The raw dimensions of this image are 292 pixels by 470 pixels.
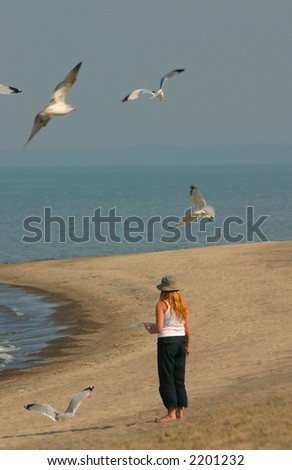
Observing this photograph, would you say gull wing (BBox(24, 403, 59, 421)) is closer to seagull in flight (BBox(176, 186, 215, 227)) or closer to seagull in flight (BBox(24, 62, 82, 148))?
seagull in flight (BBox(24, 62, 82, 148))

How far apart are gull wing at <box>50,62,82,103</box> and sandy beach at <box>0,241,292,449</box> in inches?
168

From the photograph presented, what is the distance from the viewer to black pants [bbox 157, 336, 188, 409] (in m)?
12.9

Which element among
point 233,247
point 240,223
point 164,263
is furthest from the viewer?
point 240,223

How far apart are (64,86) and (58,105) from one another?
0.36 metres

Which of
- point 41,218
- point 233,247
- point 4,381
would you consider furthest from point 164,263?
point 41,218

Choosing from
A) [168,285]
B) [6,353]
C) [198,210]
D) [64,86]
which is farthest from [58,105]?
[6,353]

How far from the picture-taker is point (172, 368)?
12984 mm

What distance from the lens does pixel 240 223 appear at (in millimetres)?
92000

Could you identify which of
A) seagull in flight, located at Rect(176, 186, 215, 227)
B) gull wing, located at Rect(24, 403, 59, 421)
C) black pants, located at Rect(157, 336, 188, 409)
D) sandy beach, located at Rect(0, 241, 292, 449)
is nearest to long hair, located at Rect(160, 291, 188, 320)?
black pants, located at Rect(157, 336, 188, 409)

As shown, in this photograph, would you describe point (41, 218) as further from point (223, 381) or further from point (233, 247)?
point (223, 381)

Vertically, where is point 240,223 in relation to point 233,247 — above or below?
above

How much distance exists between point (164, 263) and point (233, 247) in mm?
4535
